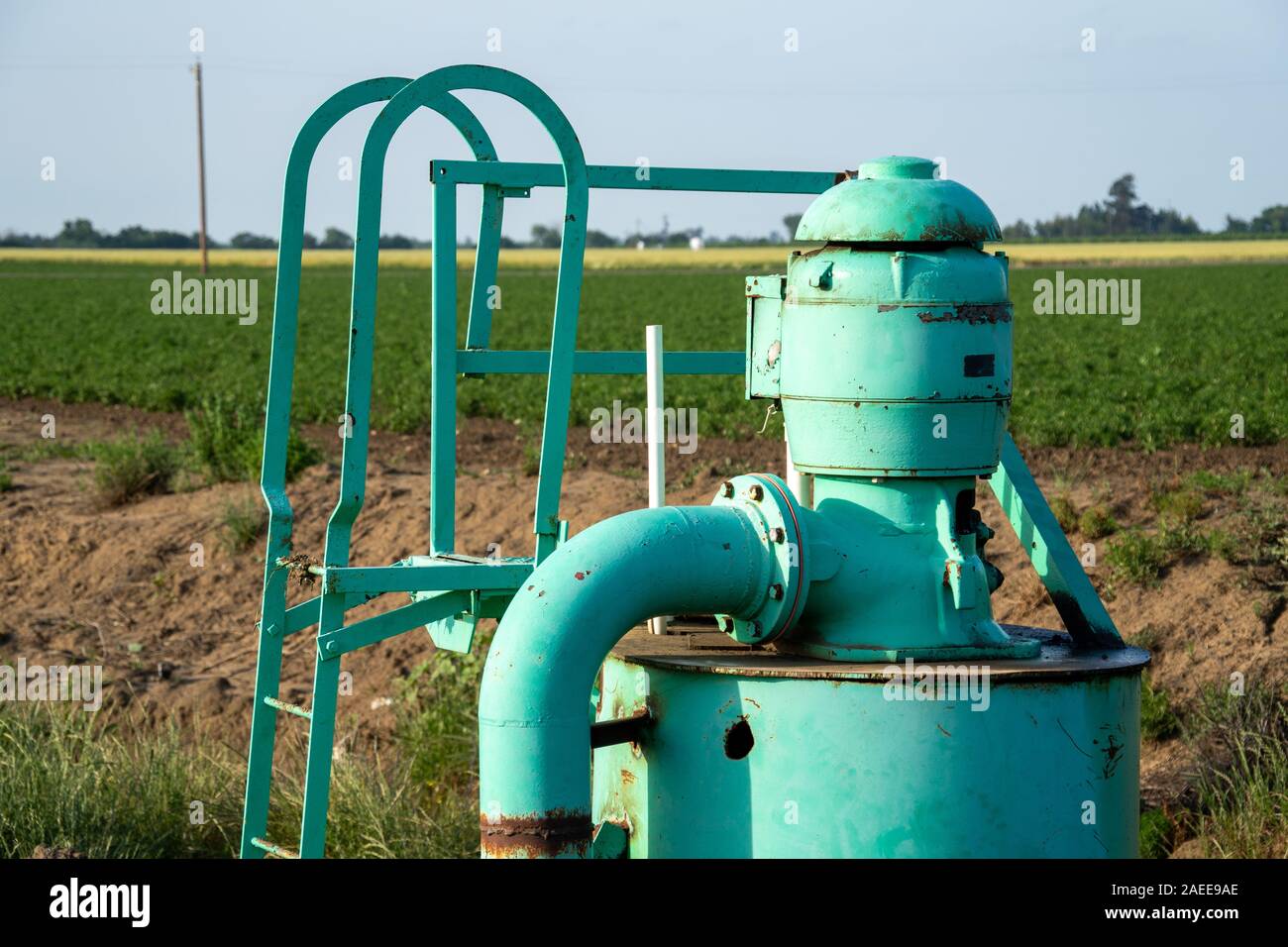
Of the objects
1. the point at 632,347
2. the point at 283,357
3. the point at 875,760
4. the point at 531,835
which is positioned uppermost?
the point at 283,357

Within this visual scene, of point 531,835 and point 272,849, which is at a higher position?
point 531,835

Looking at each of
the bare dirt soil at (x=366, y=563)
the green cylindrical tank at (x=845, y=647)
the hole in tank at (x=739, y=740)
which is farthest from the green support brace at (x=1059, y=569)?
the bare dirt soil at (x=366, y=563)

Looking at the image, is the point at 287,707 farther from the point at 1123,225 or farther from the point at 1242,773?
the point at 1123,225

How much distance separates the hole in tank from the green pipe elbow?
0.33 metres

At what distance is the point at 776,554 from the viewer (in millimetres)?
3754

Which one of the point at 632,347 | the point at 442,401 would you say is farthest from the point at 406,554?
the point at 632,347

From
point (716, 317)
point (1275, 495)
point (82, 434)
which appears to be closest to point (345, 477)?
point (1275, 495)

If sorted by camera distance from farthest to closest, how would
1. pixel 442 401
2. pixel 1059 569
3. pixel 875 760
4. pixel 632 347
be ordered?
pixel 632 347 < pixel 1059 569 < pixel 442 401 < pixel 875 760

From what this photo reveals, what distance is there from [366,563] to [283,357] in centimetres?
489

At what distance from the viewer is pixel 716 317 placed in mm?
36531

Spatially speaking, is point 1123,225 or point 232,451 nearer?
point 232,451

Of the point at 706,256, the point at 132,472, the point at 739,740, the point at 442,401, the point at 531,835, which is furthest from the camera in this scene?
the point at 706,256

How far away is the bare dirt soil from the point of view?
7.37m

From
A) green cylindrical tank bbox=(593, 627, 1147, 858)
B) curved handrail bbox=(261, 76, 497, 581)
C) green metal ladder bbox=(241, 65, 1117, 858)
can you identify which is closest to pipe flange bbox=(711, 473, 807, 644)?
green cylindrical tank bbox=(593, 627, 1147, 858)
